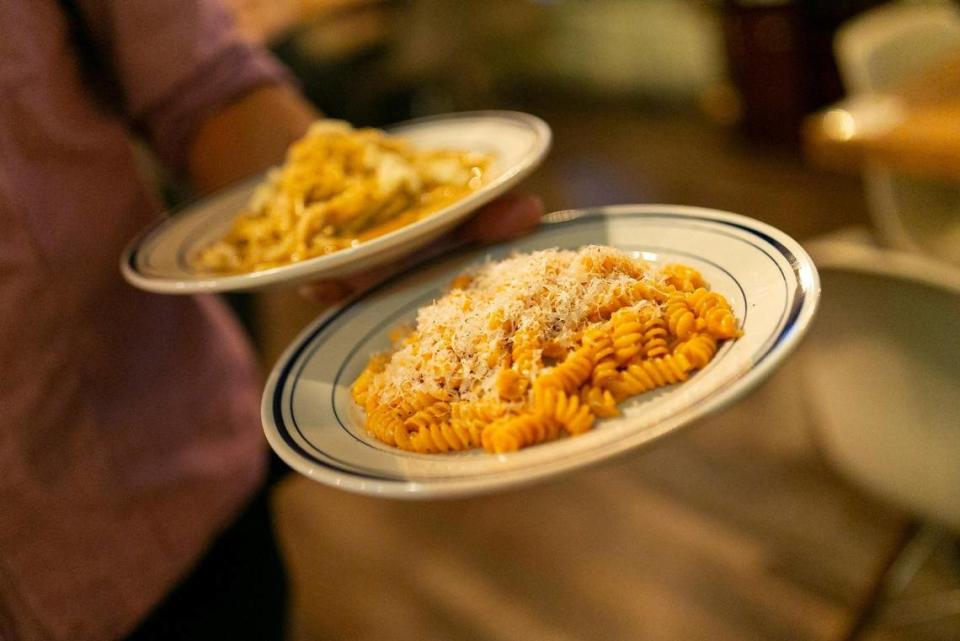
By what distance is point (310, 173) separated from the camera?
0.97 metres

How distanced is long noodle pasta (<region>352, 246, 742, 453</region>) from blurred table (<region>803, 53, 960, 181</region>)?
40.3 inches

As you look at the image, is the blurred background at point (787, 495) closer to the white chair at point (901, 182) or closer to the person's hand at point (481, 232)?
the white chair at point (901, 182)

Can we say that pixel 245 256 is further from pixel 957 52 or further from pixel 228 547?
pixel 957 52

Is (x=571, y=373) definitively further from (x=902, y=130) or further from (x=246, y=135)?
(x=902, y=130)

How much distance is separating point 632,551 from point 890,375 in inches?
32.9

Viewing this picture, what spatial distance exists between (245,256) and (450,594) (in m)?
1.30

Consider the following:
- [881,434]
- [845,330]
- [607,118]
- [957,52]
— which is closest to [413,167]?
[845,330]

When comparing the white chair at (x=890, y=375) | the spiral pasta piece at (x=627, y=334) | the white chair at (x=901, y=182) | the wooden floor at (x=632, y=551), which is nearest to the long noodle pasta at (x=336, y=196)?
the spiral pasta piece at (x=627, y=334)

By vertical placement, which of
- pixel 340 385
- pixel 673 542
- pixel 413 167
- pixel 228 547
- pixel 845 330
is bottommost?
pixel 673 542

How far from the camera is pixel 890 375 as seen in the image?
1330 mm

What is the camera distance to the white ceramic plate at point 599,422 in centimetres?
59

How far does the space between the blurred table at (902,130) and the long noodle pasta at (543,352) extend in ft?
3.36

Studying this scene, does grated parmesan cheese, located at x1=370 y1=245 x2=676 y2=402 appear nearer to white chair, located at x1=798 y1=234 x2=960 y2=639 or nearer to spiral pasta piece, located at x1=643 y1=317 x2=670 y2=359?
spiral pasta piece, located at x1=643 y1=317 x2=670 y2=359

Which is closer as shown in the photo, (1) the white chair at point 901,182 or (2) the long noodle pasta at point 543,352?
Answer: (2) the long noodle pasta at point 543,352
